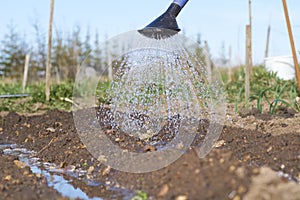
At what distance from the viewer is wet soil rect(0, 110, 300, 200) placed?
1894 millimetres

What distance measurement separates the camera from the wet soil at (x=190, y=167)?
1894 mm

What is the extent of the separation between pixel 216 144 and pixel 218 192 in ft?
5.72

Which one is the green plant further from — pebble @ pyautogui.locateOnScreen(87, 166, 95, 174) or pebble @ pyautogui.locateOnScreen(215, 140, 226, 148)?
pebble @ pyautogui.locateOnScreen(215, 140, 226, 148)

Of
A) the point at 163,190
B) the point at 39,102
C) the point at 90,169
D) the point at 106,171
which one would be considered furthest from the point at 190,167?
the point at 39,102

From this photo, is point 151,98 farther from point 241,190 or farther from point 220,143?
point 241,190

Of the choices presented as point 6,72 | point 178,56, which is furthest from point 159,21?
point 6,72

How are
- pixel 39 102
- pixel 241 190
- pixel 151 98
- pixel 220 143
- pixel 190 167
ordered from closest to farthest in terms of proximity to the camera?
pixel 241 190, pixel 190 167, pixel 220 143, pixel 151 98, pixel 39 102

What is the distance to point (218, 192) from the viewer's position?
6.16ft

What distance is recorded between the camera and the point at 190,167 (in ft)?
6.86

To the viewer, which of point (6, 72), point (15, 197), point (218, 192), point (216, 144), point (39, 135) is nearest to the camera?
point (218, 192)

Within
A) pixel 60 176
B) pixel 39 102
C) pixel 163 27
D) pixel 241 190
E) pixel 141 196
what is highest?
pixel 163 27

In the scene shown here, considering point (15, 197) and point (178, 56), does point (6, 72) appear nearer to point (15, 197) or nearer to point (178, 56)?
point (178, 56)

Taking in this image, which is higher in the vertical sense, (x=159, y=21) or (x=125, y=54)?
(x=159, y=21)

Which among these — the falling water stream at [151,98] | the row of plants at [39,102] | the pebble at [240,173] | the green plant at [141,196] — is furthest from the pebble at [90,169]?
the row of plants at [39,102]
